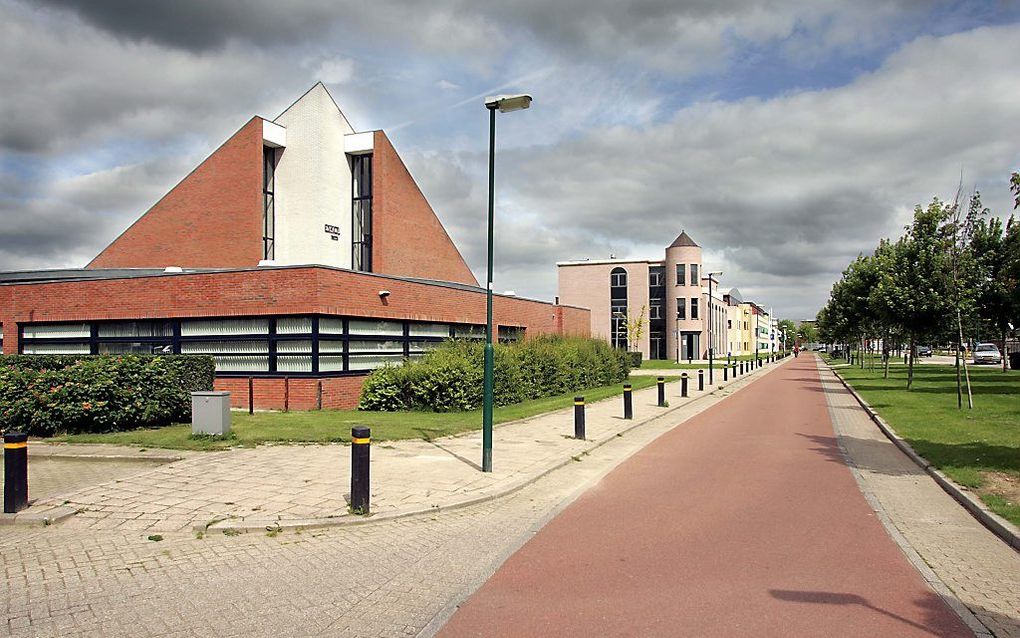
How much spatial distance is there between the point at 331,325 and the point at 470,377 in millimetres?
3938

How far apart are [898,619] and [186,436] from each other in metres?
11.7

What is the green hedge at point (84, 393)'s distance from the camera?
43.5 feet

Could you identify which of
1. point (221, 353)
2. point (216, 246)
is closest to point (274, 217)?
point (216, 246)

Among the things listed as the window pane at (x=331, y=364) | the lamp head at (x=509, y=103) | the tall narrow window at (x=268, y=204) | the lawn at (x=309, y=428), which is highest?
the tall narrow window at (x=268, y=204)

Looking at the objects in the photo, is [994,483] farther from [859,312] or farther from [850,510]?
[859,312]

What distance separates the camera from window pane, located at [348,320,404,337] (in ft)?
65.0

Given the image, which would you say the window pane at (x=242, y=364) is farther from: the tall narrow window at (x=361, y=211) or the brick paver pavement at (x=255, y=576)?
the tall narrow window at (x=361, y=211)

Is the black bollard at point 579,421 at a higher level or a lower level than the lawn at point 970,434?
higher

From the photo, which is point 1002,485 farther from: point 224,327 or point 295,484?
point 224,327

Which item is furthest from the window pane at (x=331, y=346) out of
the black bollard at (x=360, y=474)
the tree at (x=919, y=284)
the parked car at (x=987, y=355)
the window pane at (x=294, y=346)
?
the parked car at (x=987, y=355)

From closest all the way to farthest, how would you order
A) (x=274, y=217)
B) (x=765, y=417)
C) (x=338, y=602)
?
1. (x=338, y=602)
2. (x=765, y=417)
3. (x=274, y=217)

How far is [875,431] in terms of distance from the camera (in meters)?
16.4

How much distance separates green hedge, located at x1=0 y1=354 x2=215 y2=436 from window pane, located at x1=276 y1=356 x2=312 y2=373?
4.16 meters

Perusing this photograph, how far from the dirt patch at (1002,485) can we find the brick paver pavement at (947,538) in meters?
0.47
